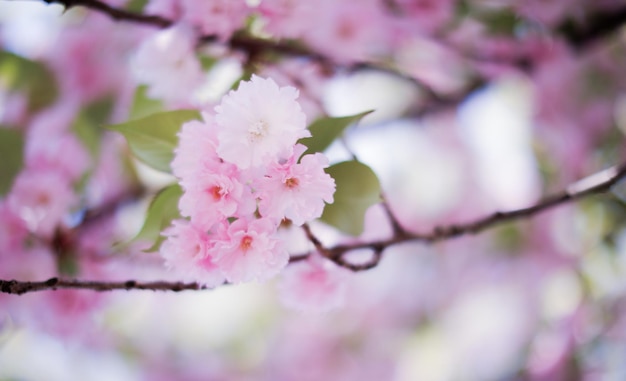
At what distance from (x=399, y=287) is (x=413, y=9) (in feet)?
3.92

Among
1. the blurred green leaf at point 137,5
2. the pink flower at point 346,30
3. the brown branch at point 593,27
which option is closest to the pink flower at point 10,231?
the blurred green leaf at point 137,5

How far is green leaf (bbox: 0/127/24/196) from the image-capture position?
1105mm

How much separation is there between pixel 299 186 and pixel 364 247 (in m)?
0.20

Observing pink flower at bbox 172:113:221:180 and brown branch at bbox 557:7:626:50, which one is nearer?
pink flower at bbox 172:113:221:180

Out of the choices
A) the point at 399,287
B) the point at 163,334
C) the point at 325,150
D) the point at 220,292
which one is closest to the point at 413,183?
the point at 399,287

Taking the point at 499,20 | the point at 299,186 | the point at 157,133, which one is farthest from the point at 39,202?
the point at 499,20

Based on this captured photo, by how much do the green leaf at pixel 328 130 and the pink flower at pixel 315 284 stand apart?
0.16 m

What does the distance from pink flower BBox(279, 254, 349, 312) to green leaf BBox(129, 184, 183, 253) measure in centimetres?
17

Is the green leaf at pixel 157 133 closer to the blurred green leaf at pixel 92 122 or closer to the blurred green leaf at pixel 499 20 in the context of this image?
the blurred green leaf at pixel 92 122

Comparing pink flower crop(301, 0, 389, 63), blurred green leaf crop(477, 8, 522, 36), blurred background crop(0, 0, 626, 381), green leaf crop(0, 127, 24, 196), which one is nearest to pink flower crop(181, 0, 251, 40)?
blurred background crop(0, 0, 626, 381)

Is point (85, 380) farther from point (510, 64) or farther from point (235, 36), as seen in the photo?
point (510, 64)

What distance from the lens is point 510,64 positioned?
1.57 metres

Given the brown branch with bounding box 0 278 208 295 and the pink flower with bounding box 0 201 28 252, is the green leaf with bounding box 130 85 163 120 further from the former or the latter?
the brown branch with bounding box 0 278 208 295

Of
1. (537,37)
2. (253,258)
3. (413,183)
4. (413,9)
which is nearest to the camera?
(253,258)
